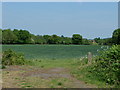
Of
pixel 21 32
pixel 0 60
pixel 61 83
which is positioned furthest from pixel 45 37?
pixel 61 83

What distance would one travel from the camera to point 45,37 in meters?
114

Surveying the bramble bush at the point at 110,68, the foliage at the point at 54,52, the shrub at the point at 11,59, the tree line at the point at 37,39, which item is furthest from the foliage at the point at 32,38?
the bramble bush at the point at 110,68

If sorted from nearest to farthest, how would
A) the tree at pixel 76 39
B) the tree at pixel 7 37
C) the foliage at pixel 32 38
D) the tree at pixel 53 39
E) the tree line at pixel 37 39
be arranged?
the tree at pixel 7 37, the foliage at pixel 32 38, the tree line at pixel 37 39, the tree at pixel 76 39, the tree at pixel 53 39

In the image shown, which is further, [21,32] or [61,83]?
[21,32]

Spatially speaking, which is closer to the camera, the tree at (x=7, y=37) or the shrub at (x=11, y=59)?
the shrub at (x=11, y=59)

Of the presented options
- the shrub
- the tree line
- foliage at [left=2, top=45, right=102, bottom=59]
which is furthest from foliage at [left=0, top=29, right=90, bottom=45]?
the shrub

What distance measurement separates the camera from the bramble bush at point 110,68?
325 inches

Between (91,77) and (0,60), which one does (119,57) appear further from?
(0,60)

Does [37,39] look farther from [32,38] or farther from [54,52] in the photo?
[54,52]

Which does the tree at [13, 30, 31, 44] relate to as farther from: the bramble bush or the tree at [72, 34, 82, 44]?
the bramble bush

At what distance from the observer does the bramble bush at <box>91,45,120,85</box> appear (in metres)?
8.27

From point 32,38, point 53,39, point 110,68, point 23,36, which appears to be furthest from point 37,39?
point 110,68

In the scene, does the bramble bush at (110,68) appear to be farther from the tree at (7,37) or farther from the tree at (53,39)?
the tree at (53,39)

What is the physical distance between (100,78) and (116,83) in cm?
113
